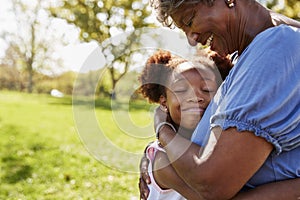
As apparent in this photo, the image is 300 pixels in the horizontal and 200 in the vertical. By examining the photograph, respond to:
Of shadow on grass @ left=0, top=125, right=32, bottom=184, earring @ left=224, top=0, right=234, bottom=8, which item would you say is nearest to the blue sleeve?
earring @ left=224, top=0, right=234, bottom=8

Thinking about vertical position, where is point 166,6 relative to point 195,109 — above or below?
above

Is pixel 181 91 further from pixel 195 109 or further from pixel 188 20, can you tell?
pixel 188 20

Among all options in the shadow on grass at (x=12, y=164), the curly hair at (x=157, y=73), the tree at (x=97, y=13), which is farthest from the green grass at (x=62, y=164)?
the tree at (x=97, y=13)

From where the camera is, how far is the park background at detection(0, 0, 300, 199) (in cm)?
257

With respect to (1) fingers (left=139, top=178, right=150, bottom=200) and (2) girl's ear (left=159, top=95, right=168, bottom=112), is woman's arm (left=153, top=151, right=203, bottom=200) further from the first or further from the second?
(2) girl's ear (left=159, top=95, right=168, bottom=112)

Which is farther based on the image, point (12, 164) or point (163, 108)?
point (12, 164)

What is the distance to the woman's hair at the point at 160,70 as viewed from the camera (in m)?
2.34

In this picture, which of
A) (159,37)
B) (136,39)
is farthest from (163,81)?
(136,39)

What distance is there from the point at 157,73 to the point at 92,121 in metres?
0.51

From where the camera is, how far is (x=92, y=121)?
2387 mm

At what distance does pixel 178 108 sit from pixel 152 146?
11.2 inches

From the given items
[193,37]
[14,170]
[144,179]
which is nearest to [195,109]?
[144,179]

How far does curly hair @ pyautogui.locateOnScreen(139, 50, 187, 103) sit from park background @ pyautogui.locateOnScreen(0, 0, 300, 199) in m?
0.06

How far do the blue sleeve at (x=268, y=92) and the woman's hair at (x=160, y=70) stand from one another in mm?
854
